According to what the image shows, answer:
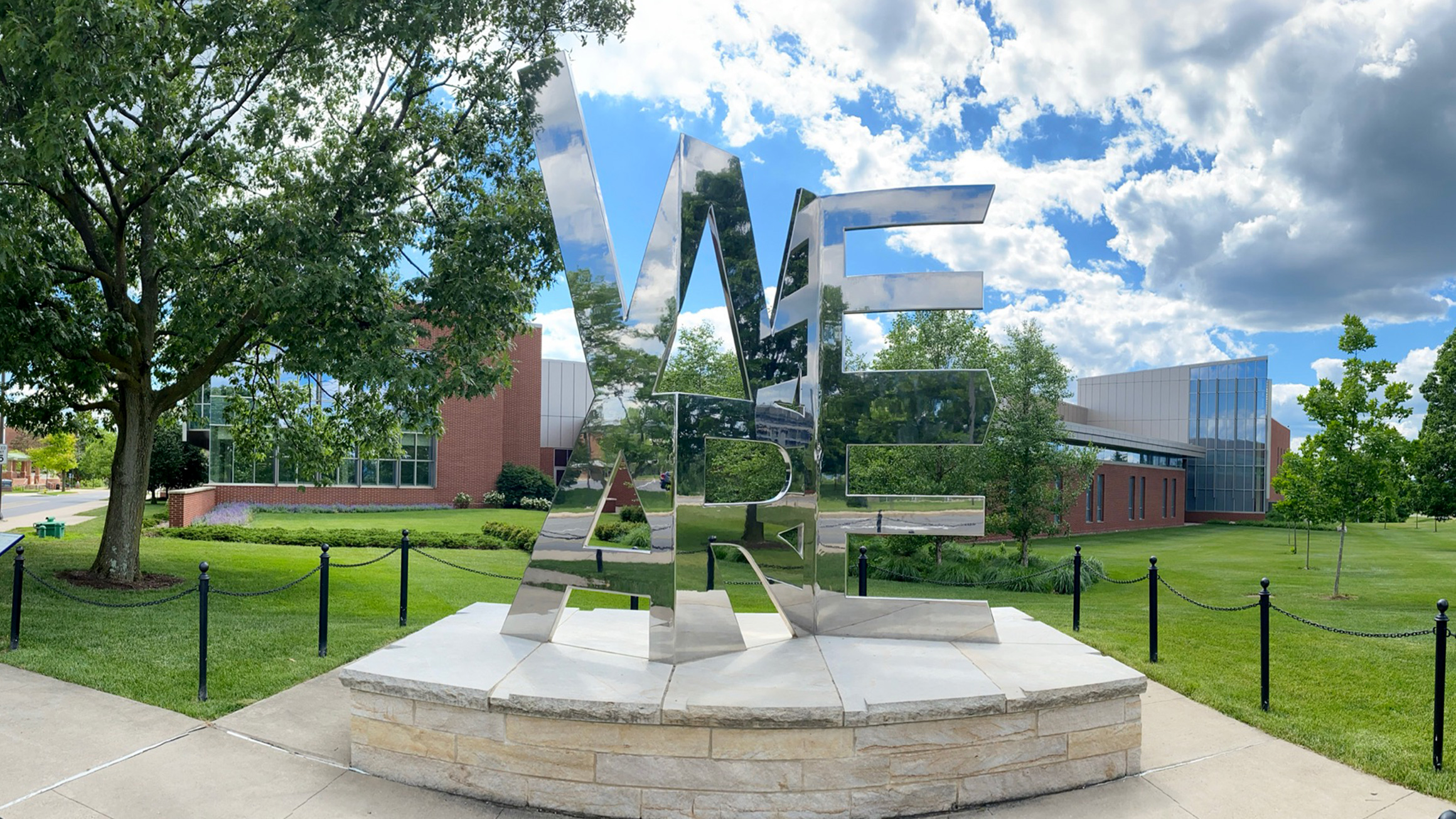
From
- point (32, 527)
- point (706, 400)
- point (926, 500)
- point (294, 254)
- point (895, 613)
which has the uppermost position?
point (294, 254)

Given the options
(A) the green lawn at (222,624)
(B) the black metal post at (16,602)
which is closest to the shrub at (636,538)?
(A) the green lawn at (222,624)

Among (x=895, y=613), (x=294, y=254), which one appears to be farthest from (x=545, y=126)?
(x=294, y=254)

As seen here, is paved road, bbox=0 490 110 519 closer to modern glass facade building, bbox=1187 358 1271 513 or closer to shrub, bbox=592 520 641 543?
shrub, bbox=592 520 641 543

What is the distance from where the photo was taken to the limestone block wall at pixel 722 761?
484 cm

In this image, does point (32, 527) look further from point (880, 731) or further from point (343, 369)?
point (880, 731)

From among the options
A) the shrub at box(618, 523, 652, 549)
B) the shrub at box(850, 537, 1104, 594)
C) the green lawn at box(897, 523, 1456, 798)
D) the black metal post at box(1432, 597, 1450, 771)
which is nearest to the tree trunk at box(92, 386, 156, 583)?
the shrub at box(618, 523, 652, 549)

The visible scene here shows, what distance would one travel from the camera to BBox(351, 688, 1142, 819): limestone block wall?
4844mm

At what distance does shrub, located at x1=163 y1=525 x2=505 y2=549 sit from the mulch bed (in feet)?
27.0

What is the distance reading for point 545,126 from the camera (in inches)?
266

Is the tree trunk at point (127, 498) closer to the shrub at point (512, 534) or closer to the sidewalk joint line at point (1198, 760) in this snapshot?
the shrub at point (512, 534)

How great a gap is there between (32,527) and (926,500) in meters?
26.8

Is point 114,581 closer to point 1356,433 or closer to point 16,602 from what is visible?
point 16,602

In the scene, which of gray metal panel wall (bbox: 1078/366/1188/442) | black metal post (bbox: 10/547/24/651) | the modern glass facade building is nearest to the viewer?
black metal post (bbox: 10/547/24/651)

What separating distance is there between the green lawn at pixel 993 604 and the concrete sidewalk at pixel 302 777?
1.34 ft
